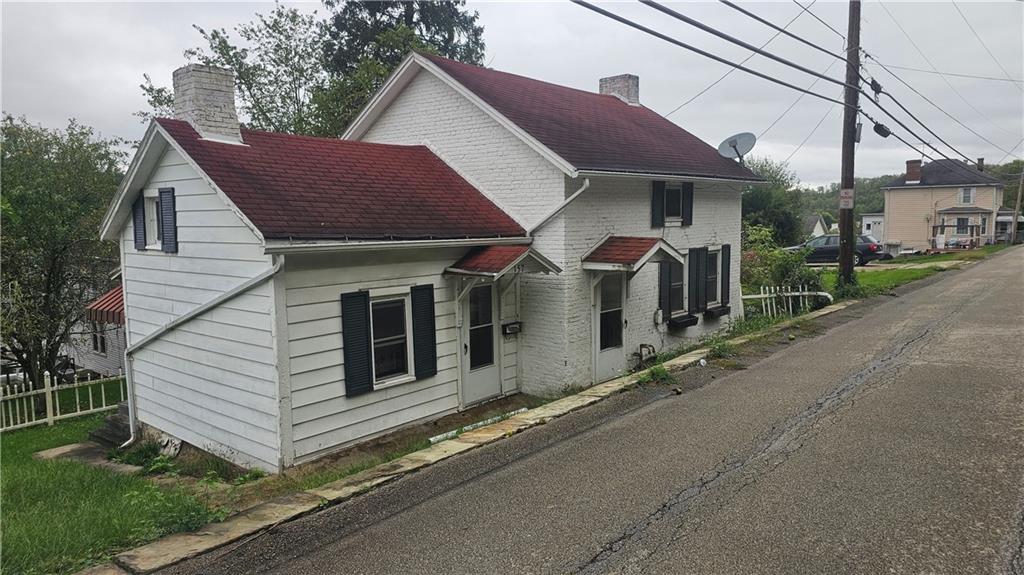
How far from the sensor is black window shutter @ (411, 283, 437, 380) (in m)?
9.50

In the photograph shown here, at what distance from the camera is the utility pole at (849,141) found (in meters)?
17.5

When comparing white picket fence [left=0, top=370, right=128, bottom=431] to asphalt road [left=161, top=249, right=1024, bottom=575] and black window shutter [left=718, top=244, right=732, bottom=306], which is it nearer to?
asphalt road [left=161, top=249, right=1024, bottom=575]

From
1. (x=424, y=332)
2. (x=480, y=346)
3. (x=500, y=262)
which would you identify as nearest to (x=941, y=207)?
(x=480, y=346)

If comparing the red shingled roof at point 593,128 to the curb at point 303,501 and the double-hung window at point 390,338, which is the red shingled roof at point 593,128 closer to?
the double-hung window at point 390,338

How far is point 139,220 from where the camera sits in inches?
420

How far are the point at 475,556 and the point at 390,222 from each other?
5.75m

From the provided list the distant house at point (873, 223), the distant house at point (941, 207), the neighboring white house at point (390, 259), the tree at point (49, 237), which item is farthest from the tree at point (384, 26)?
the distant house at point (873, 223)

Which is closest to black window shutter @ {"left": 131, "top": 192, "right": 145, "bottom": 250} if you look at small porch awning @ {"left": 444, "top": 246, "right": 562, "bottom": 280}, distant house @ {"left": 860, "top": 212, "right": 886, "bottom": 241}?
small porch awning @ {"left": 444, "top": 246, "right": 562, "bottom": 280}

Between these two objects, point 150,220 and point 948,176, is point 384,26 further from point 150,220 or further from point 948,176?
point 948,176

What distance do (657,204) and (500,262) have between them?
15.3 feet

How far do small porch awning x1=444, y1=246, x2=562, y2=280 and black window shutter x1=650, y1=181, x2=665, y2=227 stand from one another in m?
3.32

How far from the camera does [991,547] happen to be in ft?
14.1

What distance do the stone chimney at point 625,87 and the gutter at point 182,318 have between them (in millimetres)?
12282

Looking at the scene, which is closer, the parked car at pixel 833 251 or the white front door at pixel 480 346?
the white front door at pixel 480 346
